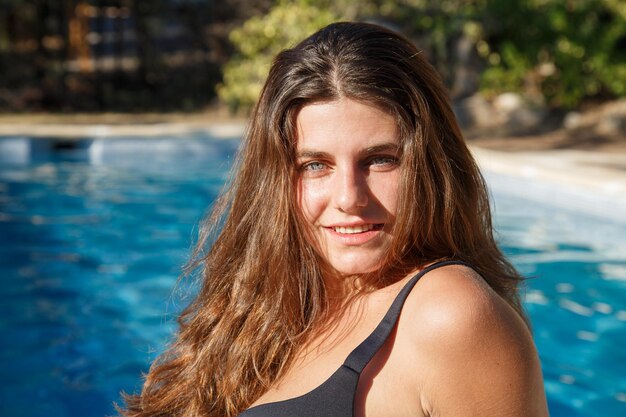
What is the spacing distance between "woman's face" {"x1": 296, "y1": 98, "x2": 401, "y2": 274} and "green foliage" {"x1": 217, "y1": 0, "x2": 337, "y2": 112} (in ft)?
28.2

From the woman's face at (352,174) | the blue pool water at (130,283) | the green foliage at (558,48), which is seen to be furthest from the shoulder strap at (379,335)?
the green foliage at (558,48)

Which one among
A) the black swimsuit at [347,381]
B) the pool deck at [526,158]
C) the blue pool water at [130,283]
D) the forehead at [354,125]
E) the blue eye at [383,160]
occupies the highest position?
the forehead at [354,125]

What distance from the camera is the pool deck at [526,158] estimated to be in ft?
23.6

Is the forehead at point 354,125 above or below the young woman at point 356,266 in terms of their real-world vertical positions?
above

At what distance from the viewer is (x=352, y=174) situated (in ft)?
5.07

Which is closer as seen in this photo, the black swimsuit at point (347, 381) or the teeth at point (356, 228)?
the black swimsuit at point (347, 381)

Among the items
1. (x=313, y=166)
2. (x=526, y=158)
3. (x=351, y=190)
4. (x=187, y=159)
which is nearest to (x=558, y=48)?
(x=526, y=158)

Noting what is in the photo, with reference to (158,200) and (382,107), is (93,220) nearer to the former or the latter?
(158,200)

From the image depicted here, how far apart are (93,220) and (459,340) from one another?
22.2ft

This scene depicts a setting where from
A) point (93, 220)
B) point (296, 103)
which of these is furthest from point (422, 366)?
point (93, 220)

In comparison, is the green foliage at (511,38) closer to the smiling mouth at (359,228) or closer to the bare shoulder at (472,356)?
the smiling mouth at (359,228)

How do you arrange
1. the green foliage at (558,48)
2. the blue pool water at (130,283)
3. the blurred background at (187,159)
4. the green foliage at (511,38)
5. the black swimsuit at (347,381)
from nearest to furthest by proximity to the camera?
1. the black swimsuit at (347,381)
2. the blue pool water at (130,283)
3. the blurred background at (187,159)
4. the green foliage at (511,38)
5. the green foliage at (558,48)

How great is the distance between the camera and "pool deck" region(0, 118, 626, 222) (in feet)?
23.6

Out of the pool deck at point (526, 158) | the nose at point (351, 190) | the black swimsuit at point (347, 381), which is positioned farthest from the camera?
the pool deck at point (526, 158)
